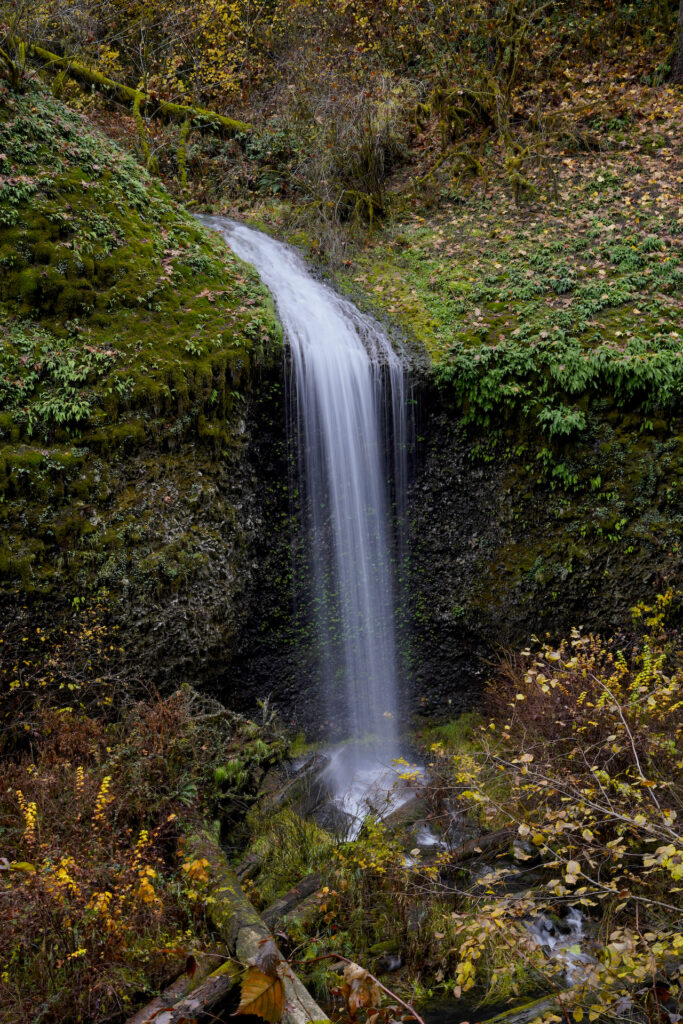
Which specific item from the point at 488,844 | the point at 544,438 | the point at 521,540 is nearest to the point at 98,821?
the point at 488,844

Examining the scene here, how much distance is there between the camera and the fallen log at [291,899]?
4184 mm

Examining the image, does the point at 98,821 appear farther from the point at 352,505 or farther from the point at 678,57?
the point at 678,57

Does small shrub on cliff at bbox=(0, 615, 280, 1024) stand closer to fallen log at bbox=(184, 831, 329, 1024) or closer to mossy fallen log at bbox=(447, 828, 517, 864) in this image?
fallen log at bbox=(184, 831, 329, 1024)

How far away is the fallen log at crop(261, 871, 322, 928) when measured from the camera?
13.7 feet

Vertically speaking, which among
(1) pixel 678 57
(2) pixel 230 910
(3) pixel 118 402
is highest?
(1) pixel 678 57

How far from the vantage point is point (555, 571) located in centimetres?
778

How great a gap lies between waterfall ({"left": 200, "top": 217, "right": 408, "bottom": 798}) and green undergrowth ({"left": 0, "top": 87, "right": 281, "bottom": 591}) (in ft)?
2.87

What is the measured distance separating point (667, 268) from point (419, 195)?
5.17 metres

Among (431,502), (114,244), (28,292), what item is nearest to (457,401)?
(431,502)

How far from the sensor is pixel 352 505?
8.06 meters

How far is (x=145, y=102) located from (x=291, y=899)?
14670 mm

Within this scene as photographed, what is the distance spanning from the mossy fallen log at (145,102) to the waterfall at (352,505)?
710 cm

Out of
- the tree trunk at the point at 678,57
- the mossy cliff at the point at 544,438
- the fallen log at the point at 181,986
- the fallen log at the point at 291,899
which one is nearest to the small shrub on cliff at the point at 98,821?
the fallen log at the point at 181,986

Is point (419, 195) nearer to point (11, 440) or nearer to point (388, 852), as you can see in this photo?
point (11, 440)
